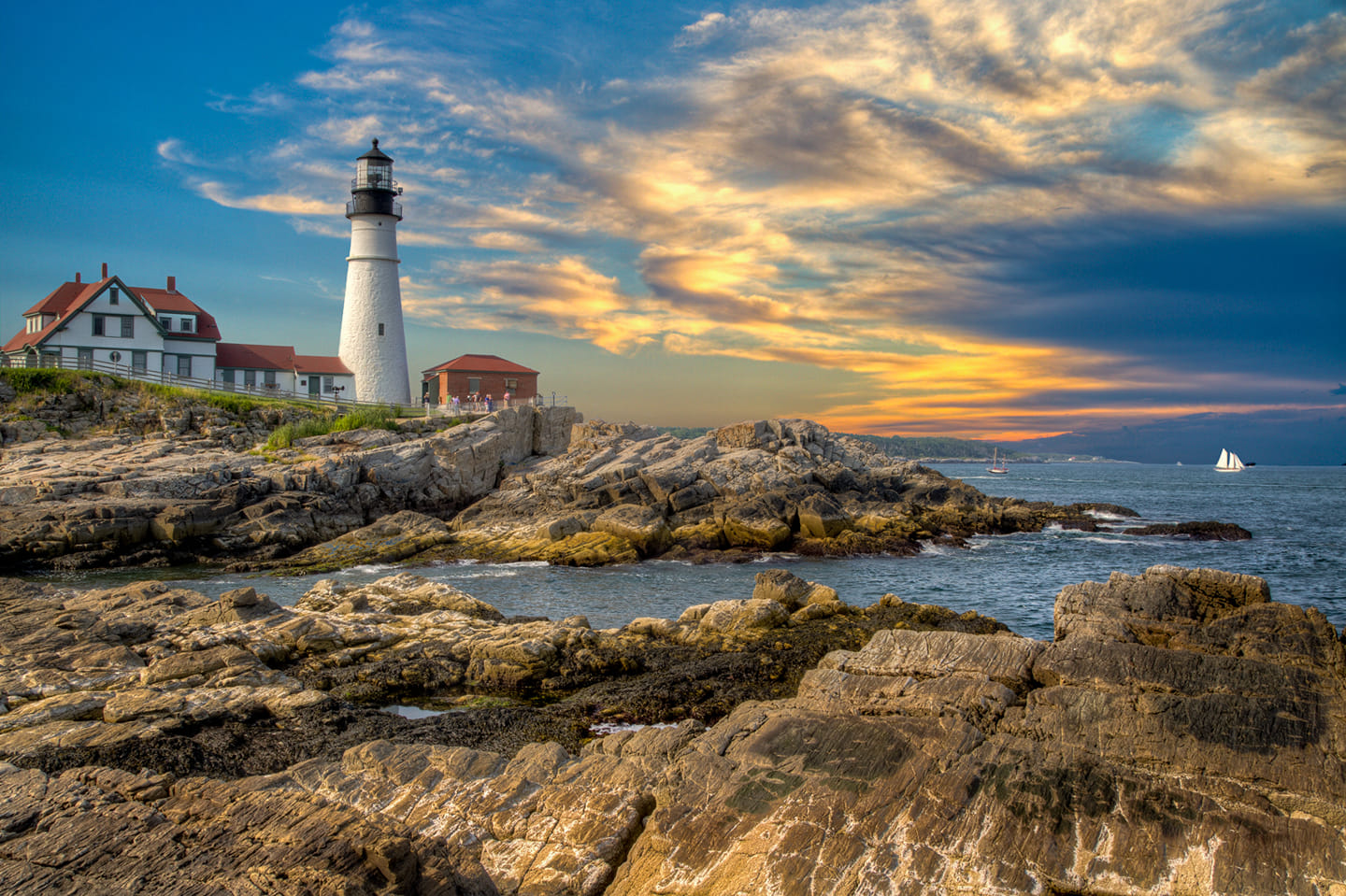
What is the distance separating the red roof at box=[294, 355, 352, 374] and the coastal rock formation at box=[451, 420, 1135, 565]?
16.6 m

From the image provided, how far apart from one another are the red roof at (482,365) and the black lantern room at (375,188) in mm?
11164

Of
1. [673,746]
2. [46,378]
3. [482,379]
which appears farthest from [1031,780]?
[482,379]

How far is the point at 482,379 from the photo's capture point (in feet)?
182

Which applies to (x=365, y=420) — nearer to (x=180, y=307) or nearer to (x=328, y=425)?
(x=328, y=425)

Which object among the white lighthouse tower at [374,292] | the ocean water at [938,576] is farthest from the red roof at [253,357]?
the ocean water at [938,576]

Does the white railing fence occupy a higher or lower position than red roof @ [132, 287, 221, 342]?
lower

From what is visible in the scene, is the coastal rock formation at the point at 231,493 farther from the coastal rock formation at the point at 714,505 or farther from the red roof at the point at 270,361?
the red roof at the point at 270,361

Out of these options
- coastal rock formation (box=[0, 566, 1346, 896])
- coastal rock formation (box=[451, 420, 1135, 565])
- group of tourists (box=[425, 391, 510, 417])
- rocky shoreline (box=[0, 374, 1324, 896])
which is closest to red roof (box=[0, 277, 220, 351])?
group of tourists (box=[425, 391, 510, 417])

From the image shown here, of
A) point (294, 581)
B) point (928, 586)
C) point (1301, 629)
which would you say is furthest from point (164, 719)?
point (928, 586)

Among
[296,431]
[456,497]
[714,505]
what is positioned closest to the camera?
[714,505]

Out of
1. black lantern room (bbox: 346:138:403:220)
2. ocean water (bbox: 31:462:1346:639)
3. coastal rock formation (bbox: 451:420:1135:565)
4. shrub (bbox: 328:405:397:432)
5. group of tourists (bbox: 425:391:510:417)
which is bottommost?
ocean water (bbox: 31:462:1346:639)

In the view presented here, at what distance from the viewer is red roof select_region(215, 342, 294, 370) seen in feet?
165

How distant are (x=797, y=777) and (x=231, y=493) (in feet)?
100

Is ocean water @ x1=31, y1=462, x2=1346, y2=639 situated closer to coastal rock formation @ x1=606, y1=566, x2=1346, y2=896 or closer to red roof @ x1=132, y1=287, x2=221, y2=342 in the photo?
coastal rock formation @ x1=606, y1=566, x2=1346, y2=896
